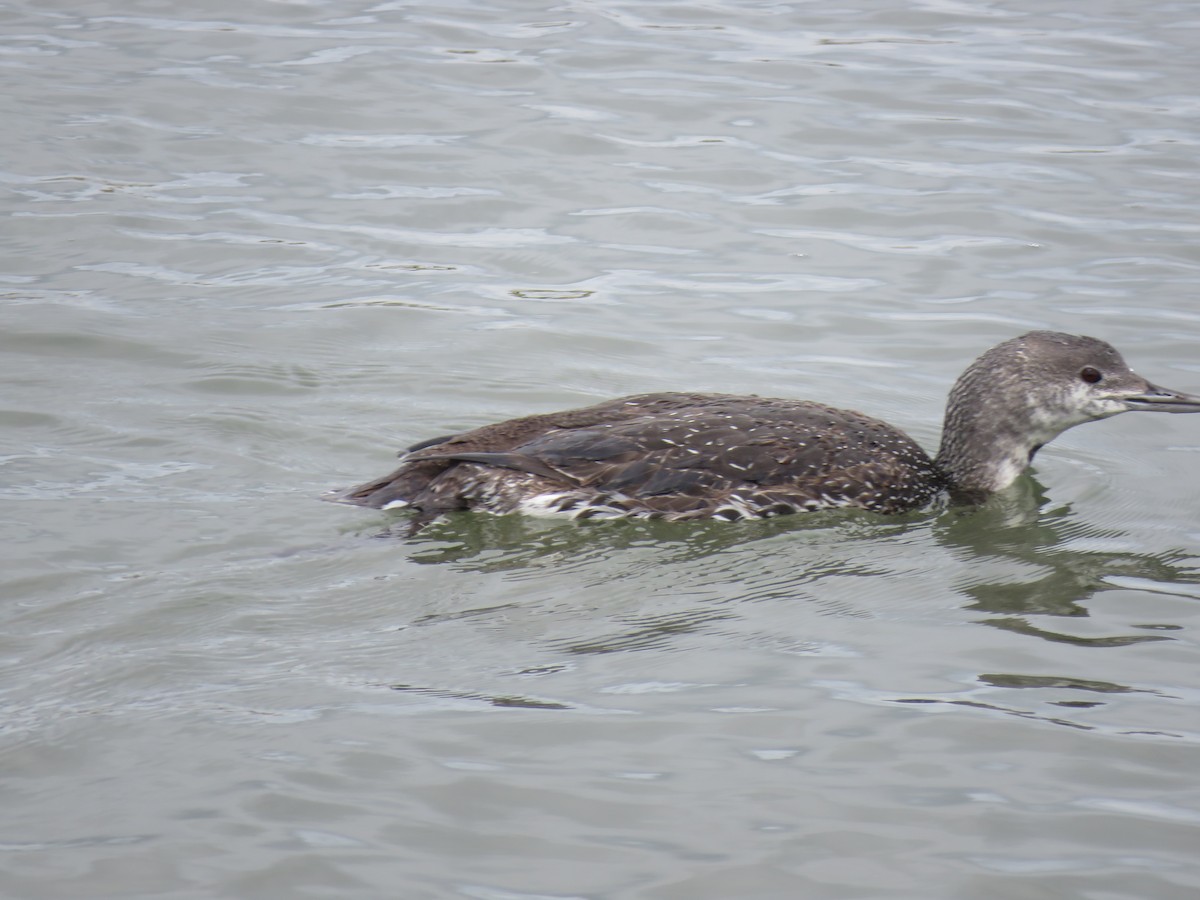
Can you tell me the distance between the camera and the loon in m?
7.56

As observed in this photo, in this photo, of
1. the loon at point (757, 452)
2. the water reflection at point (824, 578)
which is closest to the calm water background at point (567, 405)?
the water reflection at point (824, 578)

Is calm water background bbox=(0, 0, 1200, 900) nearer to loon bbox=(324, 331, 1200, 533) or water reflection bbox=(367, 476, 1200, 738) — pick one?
water reflection bbox=(367, 476, 1200, 738)

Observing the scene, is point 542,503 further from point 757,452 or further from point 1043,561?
point 1043,561

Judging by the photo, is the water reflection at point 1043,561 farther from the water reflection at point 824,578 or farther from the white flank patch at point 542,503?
the white flank patch at point 542,503

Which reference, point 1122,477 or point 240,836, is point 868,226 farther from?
point 240,836

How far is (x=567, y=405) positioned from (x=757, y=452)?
2.05m

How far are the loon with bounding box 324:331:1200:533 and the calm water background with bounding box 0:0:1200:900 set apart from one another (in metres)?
0.16

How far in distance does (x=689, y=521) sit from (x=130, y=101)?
8.87 m

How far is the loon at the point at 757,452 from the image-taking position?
756 centimetres

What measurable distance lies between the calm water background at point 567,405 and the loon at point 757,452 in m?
0.16

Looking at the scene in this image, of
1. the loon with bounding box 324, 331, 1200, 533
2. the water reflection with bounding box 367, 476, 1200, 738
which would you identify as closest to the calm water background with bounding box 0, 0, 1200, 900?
the water reflection with bounding box 367, 476, 1200, 738

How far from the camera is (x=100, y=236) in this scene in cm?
1168

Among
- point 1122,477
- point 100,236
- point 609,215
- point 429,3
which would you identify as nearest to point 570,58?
point 429,3

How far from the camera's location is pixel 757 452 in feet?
25.3
